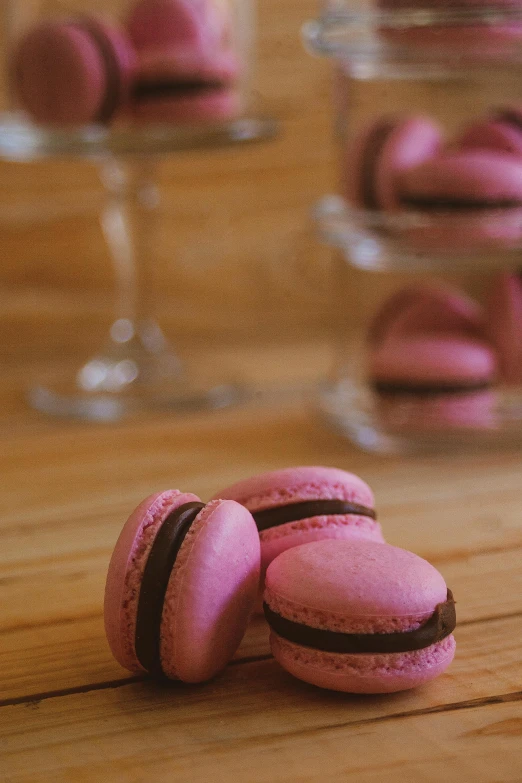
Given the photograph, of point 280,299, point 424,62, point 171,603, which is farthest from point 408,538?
point 280,299

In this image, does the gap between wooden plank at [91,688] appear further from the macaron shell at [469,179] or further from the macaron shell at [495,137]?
the macaron shell at [495,137]

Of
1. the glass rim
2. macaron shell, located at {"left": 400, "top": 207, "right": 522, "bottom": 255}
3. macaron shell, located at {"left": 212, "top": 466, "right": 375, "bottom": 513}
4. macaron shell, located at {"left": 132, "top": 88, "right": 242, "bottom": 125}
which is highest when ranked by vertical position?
the glass rim

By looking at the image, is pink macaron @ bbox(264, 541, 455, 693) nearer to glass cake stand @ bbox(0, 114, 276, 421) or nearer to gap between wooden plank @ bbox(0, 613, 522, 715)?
gap between wooden plank @ bbox(0, 613, 522, 715)

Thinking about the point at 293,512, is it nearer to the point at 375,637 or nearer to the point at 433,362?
the point at 375,637

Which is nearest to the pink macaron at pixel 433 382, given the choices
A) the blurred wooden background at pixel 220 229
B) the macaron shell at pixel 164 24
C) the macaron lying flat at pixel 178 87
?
the macaron lying flat at pixel 178 87

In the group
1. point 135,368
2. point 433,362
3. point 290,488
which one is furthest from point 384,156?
point 290,488

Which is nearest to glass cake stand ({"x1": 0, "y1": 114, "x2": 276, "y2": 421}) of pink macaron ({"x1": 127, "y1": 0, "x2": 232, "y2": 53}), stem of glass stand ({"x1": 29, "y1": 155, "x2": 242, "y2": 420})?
stem of glass stand ({"x1": 29, "y1": 155, "x2": 242, "y2": 420})

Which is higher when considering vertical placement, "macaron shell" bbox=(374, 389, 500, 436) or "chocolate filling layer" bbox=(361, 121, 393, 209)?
"chocolate filling layer" bbox=(361, 121, 393, 209)
